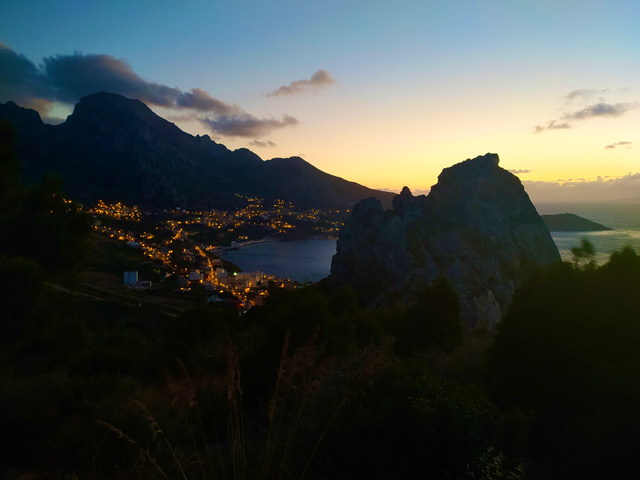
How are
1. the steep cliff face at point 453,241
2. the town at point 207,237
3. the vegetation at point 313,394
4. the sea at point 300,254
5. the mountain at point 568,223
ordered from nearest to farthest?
the vegetation at point 313,394, the steep cliff face at point 453,241, the town at point 207,237, the sea at point 300,254, the mountain at point 568,223

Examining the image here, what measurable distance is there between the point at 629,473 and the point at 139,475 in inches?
197

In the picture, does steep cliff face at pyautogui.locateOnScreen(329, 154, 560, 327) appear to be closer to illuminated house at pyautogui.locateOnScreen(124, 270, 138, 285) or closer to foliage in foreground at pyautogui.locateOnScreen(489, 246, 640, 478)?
illuminated house at pyautogui.locateOnScreen(124, 270, 138, 285)

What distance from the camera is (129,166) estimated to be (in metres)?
130

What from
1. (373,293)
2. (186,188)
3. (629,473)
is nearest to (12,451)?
(629,473)

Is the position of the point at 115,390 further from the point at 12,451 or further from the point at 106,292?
the point at 106,292

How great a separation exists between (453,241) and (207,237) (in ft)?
249

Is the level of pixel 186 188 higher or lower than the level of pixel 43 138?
lower

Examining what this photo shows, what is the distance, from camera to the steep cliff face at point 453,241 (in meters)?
38.9

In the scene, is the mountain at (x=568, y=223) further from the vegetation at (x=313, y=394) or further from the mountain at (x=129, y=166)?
the vegetation at (x=313, y=394)

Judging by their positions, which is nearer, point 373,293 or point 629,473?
point 629,473

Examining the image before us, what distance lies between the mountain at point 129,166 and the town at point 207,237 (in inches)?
403

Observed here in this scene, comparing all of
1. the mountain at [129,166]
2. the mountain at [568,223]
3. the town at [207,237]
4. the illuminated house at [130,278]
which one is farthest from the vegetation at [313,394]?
the mountain at [129,166]

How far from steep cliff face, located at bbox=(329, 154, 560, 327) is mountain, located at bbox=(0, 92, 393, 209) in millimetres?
91310

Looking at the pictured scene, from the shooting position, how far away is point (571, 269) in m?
7.15
